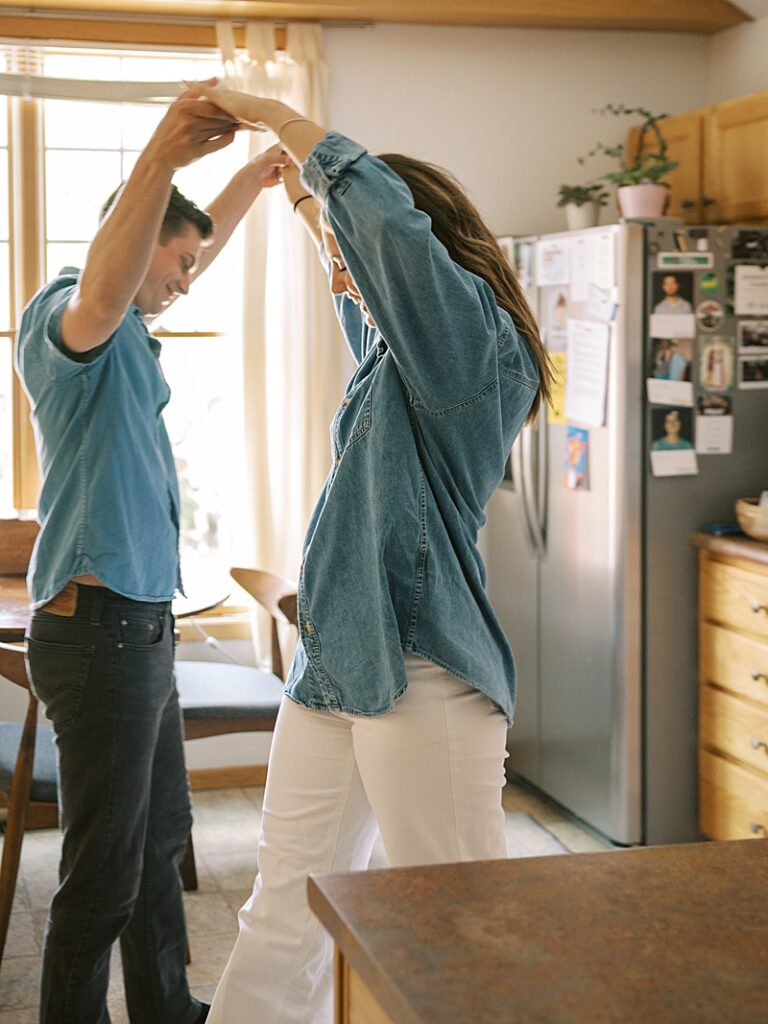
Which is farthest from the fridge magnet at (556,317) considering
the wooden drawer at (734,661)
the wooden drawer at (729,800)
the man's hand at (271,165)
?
the man's hand at (271,165)

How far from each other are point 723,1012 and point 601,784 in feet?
9.26

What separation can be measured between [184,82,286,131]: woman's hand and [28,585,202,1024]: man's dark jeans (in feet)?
2.59

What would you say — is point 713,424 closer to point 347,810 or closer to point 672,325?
point 672,325

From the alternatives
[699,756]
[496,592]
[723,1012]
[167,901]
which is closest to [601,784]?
[699,756]

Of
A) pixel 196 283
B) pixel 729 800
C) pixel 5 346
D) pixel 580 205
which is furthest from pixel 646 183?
pixel 5 346

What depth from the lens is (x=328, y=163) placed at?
1536 millimetres

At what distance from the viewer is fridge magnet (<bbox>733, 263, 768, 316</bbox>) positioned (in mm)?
3438

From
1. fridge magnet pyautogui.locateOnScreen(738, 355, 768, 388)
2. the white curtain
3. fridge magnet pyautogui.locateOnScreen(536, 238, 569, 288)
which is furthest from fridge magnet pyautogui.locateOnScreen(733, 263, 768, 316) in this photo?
the white curtain

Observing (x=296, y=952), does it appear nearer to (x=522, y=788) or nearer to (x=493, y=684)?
(x=493, y=684)

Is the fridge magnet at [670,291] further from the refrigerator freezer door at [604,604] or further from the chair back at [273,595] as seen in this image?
the chair back at [273,595]

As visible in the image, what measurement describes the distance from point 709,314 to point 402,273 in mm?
2112

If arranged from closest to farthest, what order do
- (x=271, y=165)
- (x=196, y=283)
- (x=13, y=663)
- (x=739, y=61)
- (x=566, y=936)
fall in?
1. (x=566, y=936)
2. (x=271, y=165)
3. (x=13, y=663)
4. (x=196, y=283)
5. (x=739, y=61)

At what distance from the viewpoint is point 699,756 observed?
3561mm

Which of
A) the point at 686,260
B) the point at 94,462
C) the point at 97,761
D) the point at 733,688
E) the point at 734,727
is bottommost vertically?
the point at 734,727
